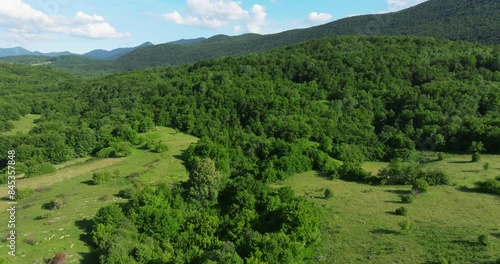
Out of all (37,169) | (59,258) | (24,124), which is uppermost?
(59,258)

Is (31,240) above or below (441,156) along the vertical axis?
below

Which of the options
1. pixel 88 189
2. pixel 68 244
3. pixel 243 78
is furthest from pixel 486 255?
pixel 243 78

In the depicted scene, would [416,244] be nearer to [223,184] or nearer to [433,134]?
[223,184]

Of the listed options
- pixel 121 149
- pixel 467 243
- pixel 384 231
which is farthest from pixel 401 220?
pixel 121 149

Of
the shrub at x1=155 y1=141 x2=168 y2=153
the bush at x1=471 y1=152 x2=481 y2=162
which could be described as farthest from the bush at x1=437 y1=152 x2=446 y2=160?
the shrub at x1=155 y1=141 x2=168 y2=153

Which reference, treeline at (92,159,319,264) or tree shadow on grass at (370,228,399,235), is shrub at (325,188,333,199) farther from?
tree shadow on grass at (370,228,399,235)

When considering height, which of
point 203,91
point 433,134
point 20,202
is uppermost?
point 203,91

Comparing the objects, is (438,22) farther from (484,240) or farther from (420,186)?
(484,240)
